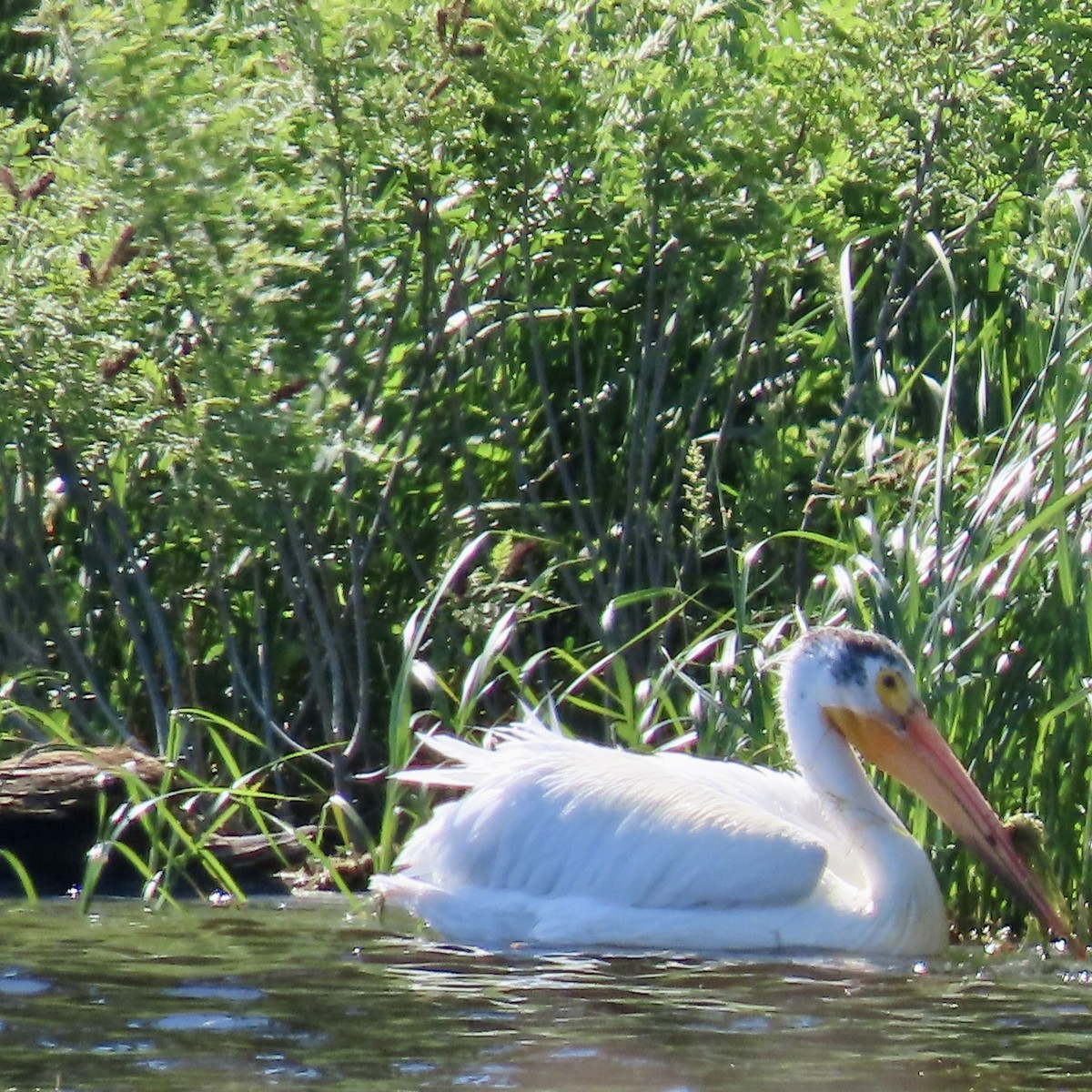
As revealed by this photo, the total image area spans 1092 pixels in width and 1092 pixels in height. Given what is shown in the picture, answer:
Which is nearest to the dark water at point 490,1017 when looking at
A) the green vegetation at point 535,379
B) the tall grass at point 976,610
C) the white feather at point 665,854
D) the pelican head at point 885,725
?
the white feather at point 665,854

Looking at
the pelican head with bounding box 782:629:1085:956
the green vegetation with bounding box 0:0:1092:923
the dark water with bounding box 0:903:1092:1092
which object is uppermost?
the green vegetation with bounding box 0:0:1092:923

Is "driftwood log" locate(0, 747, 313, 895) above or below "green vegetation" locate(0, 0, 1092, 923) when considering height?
below

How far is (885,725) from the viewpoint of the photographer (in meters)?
5.89

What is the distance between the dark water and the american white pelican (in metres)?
0.20

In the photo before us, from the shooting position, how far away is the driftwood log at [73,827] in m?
6.55

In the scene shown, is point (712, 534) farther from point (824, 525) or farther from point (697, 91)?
point (697, 91)

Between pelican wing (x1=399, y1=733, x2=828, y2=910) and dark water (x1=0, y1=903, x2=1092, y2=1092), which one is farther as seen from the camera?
pelican wing (x1=399, y1=733, x2=828, y2=910)

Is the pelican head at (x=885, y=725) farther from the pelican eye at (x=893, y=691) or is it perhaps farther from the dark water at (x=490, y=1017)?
the dark water at (x=490, y=1017)

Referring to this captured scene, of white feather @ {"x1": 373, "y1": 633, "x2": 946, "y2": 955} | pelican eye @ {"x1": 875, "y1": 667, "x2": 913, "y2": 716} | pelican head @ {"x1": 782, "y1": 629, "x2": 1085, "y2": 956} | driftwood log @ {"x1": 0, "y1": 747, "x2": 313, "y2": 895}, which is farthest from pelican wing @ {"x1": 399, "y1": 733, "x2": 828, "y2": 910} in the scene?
driftwood log @ {"x1": 0, "y1": 747, "x2": 313, "y2": 895}

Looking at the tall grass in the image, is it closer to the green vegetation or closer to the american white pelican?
the green vegetation

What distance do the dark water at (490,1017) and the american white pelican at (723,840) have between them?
0.20m

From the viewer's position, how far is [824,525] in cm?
718

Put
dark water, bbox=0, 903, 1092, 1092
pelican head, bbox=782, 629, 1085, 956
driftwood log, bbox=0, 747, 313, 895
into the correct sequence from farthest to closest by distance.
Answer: driftwood log, bbox=0, 747, 313, 895 → pelican head, bbox=782, 629, 1085, 956 → dark water, bbox=0, 903, 1092, 1092

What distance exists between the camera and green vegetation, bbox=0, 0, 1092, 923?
19.9 feet
